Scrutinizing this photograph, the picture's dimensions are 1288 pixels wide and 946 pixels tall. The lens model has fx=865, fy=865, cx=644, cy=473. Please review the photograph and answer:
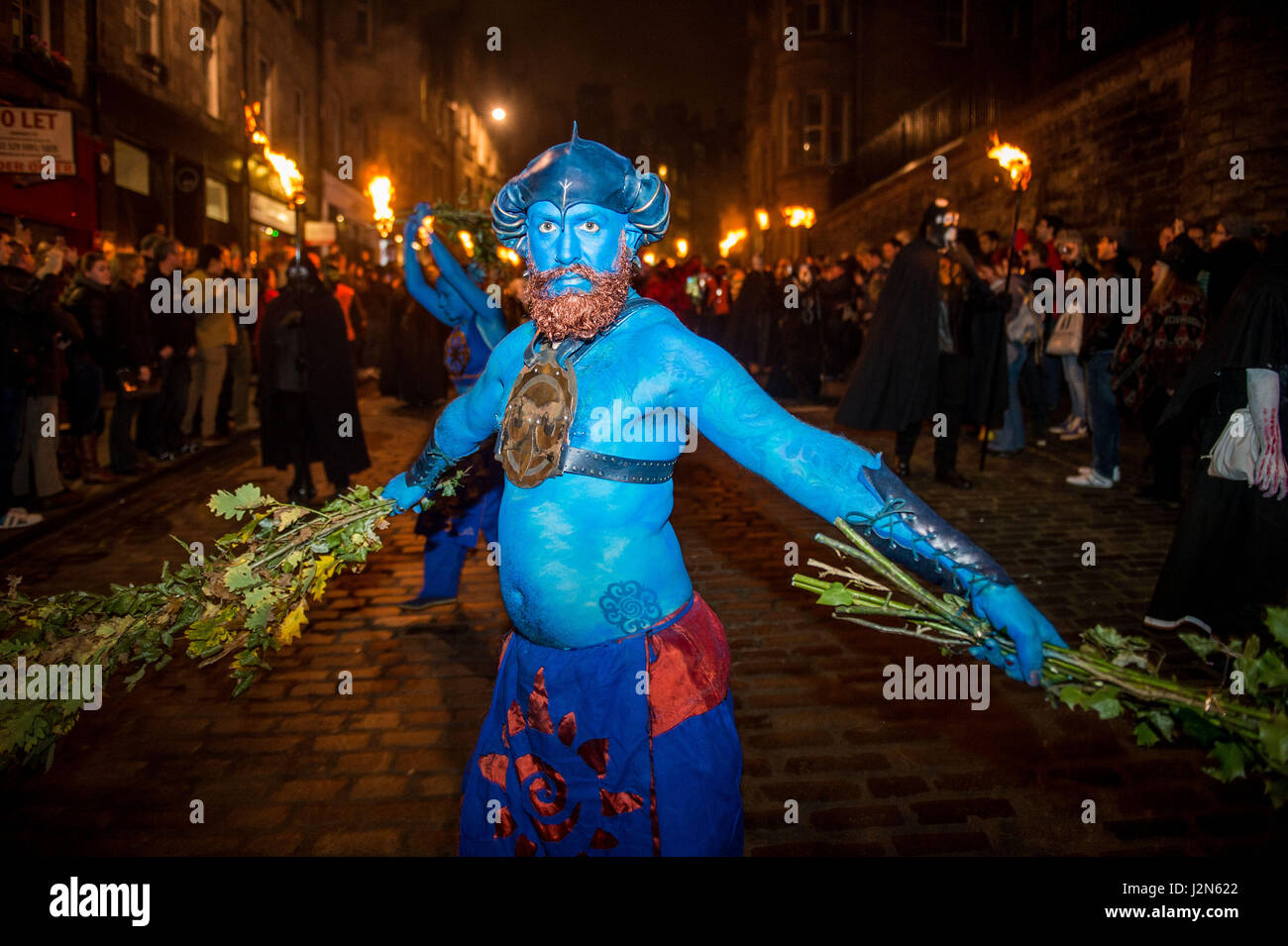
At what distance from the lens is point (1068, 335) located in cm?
932

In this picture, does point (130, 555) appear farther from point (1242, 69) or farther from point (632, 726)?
point (1242, 69)

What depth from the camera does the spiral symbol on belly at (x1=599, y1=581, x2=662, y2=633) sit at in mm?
2088

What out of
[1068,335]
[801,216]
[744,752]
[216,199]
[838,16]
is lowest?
[744,752]

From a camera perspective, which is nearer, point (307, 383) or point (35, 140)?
point (307, 383)

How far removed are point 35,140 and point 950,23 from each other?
31.5m

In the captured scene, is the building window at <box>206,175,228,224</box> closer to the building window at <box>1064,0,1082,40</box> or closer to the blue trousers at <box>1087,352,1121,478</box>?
the building window at <box>1064,0,1082,40</box>

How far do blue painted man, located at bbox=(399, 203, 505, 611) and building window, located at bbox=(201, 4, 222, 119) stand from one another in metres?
17.8

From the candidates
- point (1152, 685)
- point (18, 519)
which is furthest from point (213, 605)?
point (18, 519)

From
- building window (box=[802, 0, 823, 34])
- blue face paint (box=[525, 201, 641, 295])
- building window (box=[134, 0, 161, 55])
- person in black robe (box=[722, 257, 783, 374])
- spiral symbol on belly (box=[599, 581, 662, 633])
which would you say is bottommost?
spiral symbol on belly (box=[599, 581, 662, 633])

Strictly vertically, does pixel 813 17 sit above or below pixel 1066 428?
above

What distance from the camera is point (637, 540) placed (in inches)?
83.3

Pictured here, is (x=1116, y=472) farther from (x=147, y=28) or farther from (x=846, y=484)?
(x=147, y=28)

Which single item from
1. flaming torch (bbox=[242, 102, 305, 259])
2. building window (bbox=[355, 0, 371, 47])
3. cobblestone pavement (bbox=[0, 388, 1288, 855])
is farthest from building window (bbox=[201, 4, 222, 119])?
cobblestone pavement (bbox=[0, 388, 1288, 855])

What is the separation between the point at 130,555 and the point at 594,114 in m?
87.4
